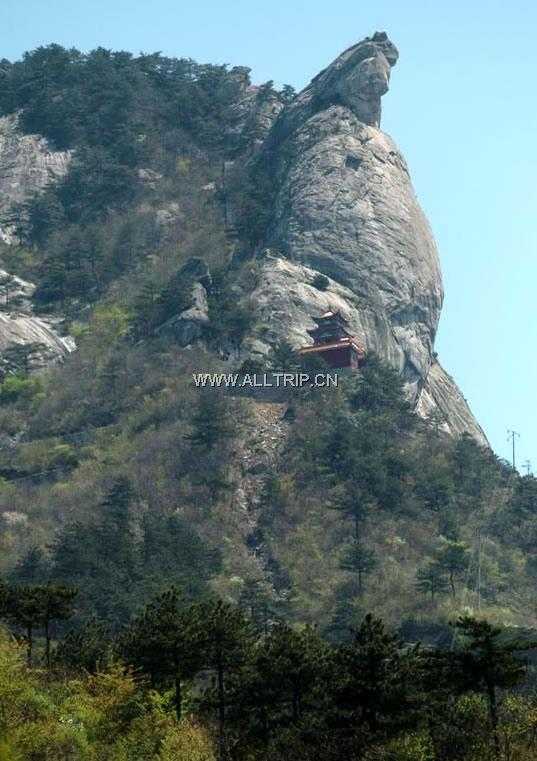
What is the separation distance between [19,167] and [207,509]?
83.9 metres

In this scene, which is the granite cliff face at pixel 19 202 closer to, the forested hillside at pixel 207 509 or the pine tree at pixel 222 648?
the forested hillside at pixel 207 509

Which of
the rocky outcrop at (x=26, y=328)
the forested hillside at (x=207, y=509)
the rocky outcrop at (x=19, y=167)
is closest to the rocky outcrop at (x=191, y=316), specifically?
the forested hillside at (x=207, y=509)

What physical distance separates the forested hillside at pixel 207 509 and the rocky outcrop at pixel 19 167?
155 cm

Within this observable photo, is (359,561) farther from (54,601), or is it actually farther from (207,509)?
(54,601)

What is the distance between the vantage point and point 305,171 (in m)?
154

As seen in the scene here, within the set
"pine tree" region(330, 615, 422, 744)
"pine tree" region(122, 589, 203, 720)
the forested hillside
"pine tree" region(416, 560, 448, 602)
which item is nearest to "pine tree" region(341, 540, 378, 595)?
the forested hillside

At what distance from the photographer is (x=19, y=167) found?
179625mm

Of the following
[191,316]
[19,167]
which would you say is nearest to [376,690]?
[191,316]

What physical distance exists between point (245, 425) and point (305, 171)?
44.8 meters

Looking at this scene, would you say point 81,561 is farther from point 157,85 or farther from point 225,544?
point 157,85

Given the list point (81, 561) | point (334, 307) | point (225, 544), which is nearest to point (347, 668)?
point (81, 561)

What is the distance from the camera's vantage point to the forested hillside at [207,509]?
52.9 meters

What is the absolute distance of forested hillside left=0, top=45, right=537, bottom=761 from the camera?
52.9m

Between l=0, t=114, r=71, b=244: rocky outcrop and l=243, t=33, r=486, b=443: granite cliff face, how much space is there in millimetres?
31439
